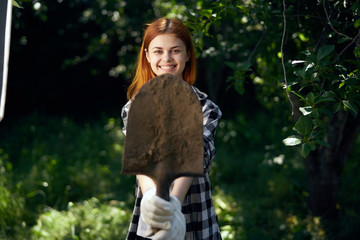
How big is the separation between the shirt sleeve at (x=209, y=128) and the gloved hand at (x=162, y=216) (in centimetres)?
31

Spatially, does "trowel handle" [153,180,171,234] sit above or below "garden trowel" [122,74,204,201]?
below

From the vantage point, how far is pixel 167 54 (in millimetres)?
1586

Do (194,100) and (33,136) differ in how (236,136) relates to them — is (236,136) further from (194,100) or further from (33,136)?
(194,100)

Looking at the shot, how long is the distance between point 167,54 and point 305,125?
2.06 feet

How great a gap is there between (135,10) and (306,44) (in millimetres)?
2464

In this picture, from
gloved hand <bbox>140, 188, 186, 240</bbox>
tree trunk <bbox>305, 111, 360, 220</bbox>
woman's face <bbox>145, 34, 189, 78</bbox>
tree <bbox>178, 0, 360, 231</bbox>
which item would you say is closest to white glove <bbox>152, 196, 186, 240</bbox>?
gloved hand <bbox>140, 188, 186, 240</bbox>

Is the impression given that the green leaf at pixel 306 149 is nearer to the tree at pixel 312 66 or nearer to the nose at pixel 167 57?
the tree at pixel 312 66

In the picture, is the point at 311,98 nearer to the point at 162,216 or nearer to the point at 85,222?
the point at 162,216

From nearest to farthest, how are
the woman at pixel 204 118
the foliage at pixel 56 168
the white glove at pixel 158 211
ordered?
the white glove at pixel 158 211 → the woman at pixel 204 118 → the foliage at pixel 56 168

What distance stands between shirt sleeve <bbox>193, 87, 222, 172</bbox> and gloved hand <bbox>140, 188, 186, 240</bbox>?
0.31m

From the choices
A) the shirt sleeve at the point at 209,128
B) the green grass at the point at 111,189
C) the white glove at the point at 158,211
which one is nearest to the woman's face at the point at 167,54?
the shirt sleeve at the point at 209,128

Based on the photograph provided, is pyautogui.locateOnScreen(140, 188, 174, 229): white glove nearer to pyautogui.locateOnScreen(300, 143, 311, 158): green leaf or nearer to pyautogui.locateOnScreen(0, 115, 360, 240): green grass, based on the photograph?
pyautogui.locateOnScreen(300, 143, 311, 158): green leaf

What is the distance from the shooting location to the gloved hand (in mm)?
1127

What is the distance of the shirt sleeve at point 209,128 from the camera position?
4.69 feet
